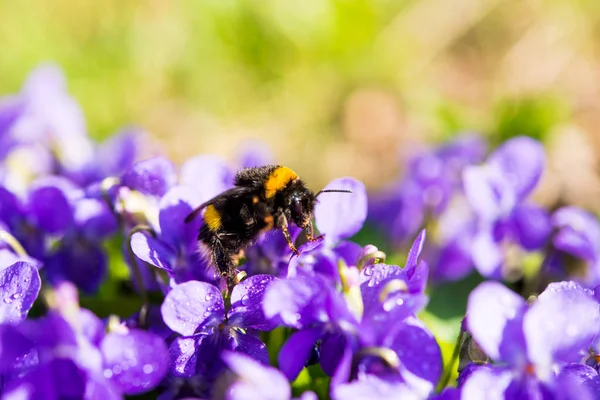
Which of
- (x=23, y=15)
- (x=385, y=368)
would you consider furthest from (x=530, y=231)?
(x=23, y=15)

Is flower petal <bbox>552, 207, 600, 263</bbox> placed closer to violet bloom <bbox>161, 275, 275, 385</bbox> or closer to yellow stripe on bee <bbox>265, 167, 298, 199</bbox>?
yellow stripe on bee <bbox>265, 167, 298, 199</bbox>

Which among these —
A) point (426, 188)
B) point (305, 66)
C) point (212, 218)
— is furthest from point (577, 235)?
point (305, 66)

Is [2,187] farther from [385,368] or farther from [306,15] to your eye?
[306,15]

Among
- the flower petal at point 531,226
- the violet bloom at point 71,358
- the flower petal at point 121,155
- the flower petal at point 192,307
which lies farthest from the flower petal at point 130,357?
the flower petal at point 531,226

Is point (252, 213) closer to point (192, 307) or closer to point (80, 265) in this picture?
point (192, 307)

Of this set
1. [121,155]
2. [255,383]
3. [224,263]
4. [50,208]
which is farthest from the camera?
[121,155]

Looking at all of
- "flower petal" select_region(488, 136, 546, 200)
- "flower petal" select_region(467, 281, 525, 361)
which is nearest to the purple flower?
"flower petal" select_region(467, 281, 525, 361)
